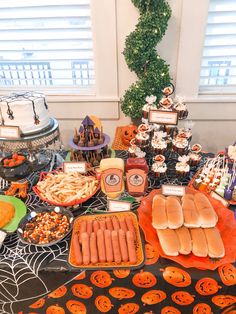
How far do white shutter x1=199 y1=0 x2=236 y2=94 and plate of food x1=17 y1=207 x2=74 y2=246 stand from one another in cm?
155

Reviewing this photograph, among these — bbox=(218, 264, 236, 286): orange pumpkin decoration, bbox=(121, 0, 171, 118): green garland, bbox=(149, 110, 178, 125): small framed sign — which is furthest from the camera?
bbox=(121, 0, 171, 118): green garland

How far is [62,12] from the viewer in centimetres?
183

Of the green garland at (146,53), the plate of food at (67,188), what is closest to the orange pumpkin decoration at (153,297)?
the plate of food at (67,188)

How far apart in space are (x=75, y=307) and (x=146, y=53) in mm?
1437

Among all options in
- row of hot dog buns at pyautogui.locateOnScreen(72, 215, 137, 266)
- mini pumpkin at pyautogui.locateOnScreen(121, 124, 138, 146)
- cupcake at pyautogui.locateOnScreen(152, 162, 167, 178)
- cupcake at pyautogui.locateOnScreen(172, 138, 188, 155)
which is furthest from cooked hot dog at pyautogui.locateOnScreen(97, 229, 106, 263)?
mini pumpkin at pyautogui.locateOnScreen(121, 124, 138, 146)

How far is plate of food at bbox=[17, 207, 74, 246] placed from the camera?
1.00m

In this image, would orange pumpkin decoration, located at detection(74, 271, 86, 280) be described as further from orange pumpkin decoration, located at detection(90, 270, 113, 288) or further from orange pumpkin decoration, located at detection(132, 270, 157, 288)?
orange pumpkin decoration, located at detection(132, 270, 157, 288)

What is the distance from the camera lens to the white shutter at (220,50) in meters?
1.76

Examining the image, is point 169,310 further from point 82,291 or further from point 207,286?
point 82,291

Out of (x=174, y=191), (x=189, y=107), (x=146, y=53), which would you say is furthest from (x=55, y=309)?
(x=189, y=107)

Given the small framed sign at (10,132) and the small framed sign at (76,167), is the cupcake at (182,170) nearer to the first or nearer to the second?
the small framed sign at (76,167)

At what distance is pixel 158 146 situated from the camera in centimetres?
134

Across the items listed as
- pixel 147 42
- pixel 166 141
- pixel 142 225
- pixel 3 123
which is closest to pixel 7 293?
pixel 142 225

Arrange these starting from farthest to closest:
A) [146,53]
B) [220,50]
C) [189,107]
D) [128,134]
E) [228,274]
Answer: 1. [189,107]
2. [220,50]
3. [128,134]
4. [146,53]
5. [228,274]
